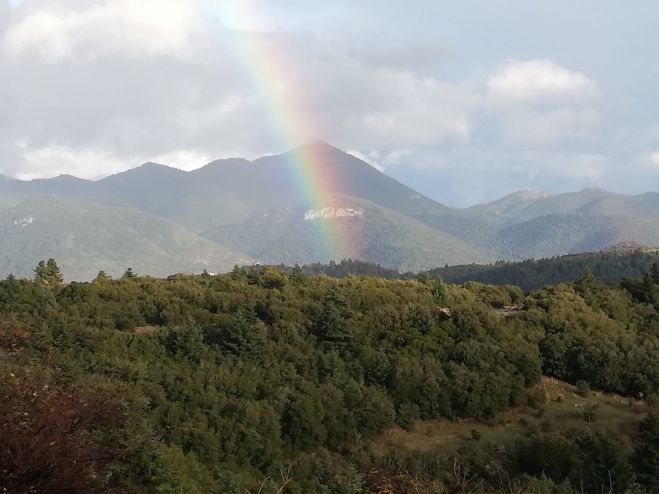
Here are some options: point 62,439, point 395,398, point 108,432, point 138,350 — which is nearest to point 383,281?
point 395,398

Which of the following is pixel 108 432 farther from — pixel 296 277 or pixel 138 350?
pixel 296 277

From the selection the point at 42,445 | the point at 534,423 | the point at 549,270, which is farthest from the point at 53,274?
the point at 549,270

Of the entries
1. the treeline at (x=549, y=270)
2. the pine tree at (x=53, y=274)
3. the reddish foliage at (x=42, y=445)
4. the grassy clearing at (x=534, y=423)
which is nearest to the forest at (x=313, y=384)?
the reddish foliage at (x=42, y=445)

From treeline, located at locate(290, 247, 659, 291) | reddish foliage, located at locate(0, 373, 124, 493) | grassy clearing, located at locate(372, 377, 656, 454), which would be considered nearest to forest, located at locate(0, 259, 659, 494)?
→ reddish foliage, located at locate(0, 373, 124, 493)

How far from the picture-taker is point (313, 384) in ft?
65.6

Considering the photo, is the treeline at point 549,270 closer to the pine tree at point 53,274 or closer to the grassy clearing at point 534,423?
the pine tree at point 53,274

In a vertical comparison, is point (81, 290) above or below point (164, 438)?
above

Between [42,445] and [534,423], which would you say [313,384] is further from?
[42,445]

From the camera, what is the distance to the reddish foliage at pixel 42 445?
6094mm

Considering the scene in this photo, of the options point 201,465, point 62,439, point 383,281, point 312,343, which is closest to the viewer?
point 62,439

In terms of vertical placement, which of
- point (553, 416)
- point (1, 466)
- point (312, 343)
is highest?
point (1, 466)

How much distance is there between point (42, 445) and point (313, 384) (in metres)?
14.2

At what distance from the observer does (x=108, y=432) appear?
10.1m

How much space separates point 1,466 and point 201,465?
9.44m
